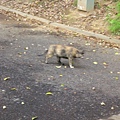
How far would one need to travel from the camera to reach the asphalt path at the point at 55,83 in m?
5.41

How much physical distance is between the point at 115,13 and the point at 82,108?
285 inches

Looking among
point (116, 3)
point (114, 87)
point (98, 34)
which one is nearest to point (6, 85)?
point (114, 87)

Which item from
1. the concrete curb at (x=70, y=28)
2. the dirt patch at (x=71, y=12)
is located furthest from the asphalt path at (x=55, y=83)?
the dirt patch at (x=71, y=12)

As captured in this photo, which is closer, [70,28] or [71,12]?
[70,28]

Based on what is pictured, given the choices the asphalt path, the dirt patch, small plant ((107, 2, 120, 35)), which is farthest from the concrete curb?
the asphalt path

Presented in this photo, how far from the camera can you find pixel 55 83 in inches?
259

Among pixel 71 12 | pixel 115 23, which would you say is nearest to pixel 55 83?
pixel 115 23

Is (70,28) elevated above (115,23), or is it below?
below

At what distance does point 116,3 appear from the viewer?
1290 cm

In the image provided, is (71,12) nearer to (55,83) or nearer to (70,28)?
(70,28)

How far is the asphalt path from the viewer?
17.7 ft

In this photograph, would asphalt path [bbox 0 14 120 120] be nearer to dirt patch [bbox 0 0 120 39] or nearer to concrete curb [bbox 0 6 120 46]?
concrete curb [bbox 0 6 120 46]

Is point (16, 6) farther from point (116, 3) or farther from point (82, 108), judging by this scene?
point (82, 108)

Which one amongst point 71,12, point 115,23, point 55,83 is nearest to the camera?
point 55,83
